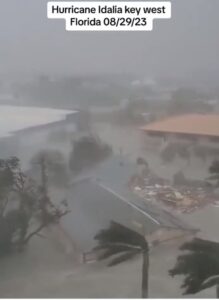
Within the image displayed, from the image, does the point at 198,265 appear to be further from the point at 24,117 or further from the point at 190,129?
the point at 24,117

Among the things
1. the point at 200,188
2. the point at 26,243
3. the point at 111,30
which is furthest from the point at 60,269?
the point at 111,30

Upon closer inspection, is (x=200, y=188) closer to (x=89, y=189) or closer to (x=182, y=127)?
(x=182, y=127)

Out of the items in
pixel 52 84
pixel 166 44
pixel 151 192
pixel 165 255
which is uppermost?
pixel 166 44

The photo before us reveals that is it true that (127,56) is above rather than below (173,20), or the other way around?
below

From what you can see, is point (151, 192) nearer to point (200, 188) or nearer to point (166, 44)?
point (200, 188)

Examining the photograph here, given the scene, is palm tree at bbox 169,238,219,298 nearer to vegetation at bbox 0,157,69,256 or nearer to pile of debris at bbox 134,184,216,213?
pile of debris at bbox 134,184,216,213

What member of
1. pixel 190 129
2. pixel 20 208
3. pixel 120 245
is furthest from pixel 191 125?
pixel 20 208
